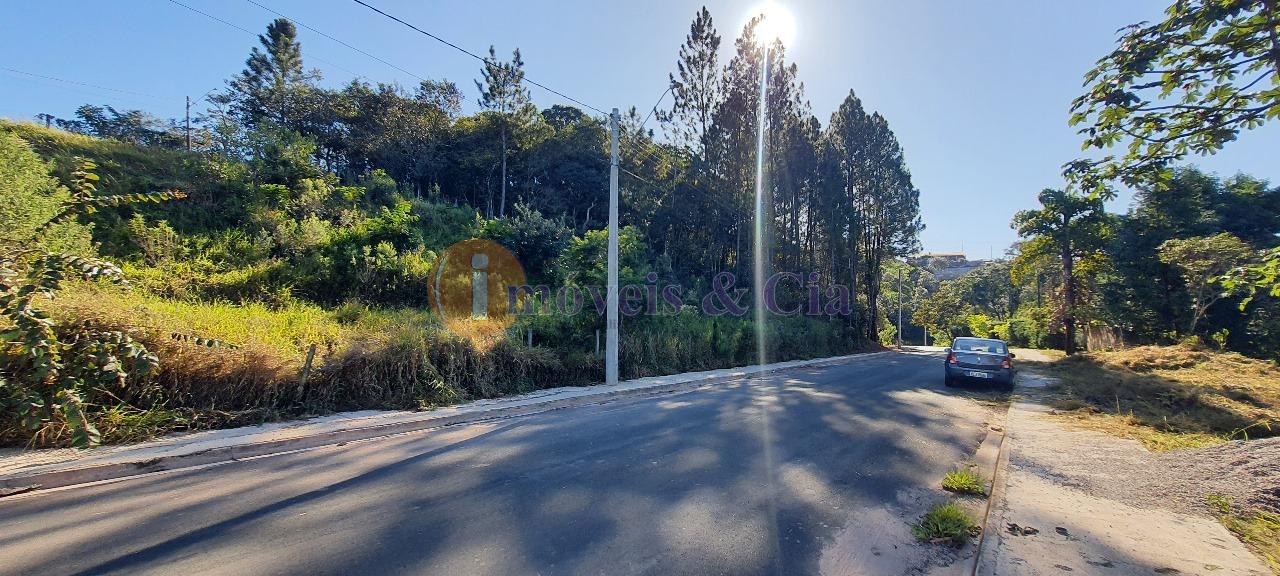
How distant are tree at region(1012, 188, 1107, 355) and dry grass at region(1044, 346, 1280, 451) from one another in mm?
10043

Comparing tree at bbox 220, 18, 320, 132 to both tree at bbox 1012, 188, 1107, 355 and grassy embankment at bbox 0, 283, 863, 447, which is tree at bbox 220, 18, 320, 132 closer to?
grassy embankment at bbox 0, 283, 863, 447

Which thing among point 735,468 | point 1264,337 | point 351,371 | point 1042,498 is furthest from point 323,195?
point 1264,337

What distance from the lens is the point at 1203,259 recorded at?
19844mm

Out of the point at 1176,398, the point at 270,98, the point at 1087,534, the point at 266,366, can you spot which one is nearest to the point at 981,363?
the point at 1176,398

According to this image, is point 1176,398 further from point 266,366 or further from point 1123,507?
point 266,366

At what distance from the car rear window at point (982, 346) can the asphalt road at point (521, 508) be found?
7806 mm

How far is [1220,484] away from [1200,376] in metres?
12.4

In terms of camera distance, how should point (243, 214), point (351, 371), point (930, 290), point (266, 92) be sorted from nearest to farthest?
point (351, 371), point (243, 214), point (266, 92), point (930, 290)

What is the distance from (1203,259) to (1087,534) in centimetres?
2504

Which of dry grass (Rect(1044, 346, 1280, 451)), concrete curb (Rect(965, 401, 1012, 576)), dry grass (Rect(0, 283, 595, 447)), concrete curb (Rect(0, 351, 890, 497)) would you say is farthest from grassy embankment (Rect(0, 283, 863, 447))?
dry grass (Rect(1044, 346, 1280, 451))

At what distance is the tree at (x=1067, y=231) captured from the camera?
25797 mm

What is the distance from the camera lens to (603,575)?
310 cm

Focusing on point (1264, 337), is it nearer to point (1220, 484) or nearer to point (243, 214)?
point (1220, 484)

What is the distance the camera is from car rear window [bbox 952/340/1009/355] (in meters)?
13.6
